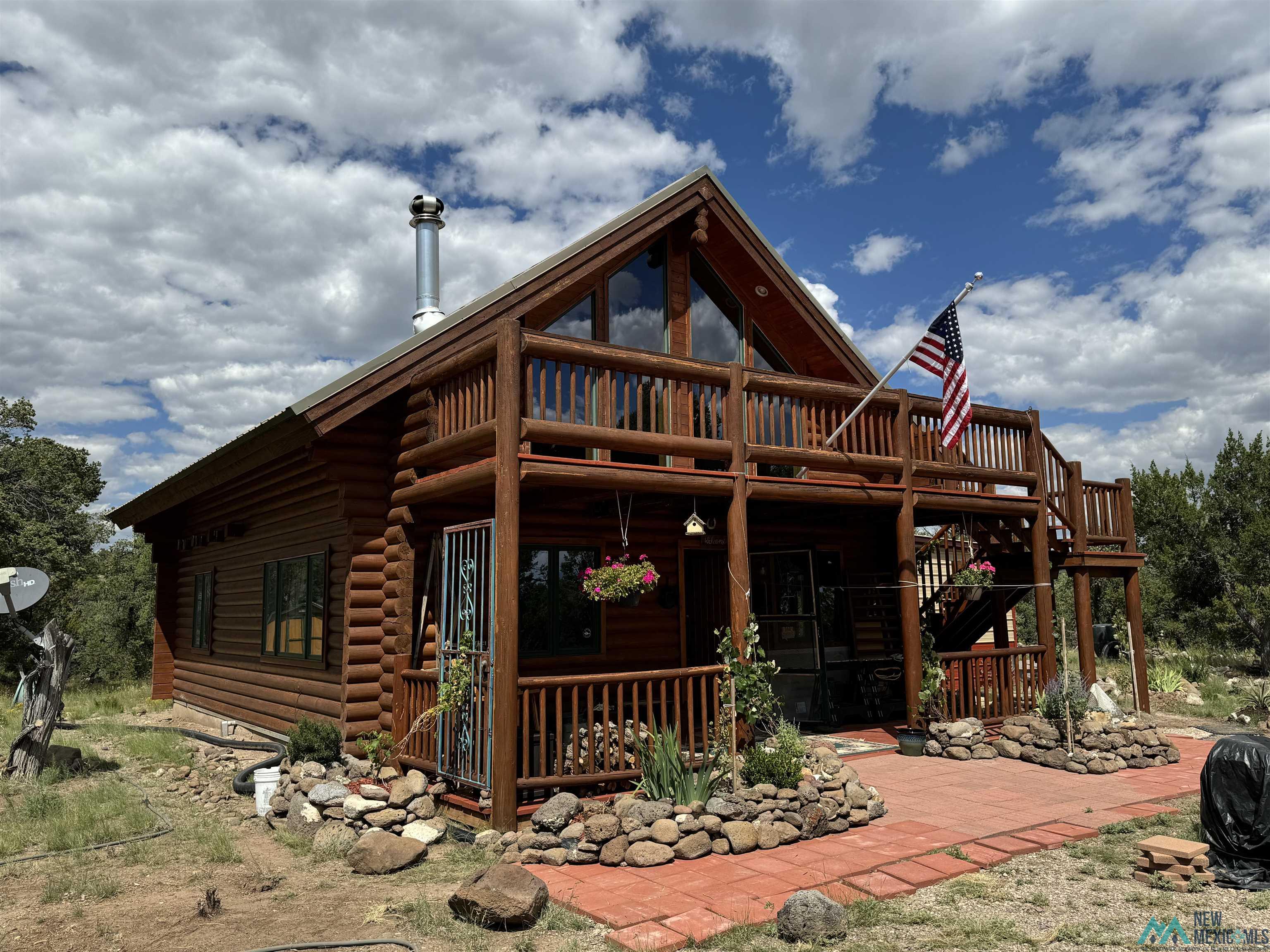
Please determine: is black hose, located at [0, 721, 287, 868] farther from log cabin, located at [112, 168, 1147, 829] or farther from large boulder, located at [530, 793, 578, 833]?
large boulder, located at [530, 793, 578, 833]

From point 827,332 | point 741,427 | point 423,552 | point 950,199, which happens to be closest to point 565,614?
point 423,552

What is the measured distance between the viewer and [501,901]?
18.5 feet

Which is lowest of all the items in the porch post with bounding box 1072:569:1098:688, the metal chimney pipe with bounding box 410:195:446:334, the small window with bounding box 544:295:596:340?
the porch post with bounding box 1072:569:1098:688

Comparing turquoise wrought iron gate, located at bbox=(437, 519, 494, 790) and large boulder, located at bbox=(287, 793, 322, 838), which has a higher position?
turquoise wrought iron gate, located at bbox=(437, 519, 494, 790)

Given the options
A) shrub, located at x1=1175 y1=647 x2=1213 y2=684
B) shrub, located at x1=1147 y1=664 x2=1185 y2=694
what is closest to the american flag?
shrub, located at x1=1147 y1=664 x2=1185 y2=694

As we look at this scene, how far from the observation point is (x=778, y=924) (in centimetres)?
541

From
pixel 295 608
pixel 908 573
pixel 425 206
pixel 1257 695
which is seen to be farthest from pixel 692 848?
pixel 1257 695

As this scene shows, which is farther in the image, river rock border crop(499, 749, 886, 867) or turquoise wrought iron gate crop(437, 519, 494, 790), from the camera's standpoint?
turquoise wrought iron gate crop(437, 519, 494, 790)

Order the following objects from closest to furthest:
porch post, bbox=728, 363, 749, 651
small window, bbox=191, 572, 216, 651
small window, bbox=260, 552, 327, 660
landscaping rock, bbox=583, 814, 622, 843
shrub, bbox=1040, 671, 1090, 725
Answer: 1. landscaping rock, bbox=583, 814, 622, 843
2. porch post, bbox=728, 363, 749, 651
3. shrub, bbox=1040, 671, 1090, 725
4. small window, bbox=260, 552, 327, 660
5. small window, bbox=191, 572, 216, 651

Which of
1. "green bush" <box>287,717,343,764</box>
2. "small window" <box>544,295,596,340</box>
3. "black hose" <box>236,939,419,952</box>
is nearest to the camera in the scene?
"black hose" <box>236,939,419,952</box>

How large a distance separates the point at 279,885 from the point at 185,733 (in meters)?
8.92

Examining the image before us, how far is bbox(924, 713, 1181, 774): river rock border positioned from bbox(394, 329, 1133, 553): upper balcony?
9.52 feet

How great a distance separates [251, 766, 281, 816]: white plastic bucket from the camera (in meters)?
9.42

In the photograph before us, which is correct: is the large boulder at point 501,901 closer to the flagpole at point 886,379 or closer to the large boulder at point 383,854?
the large boulder at point 383,854
